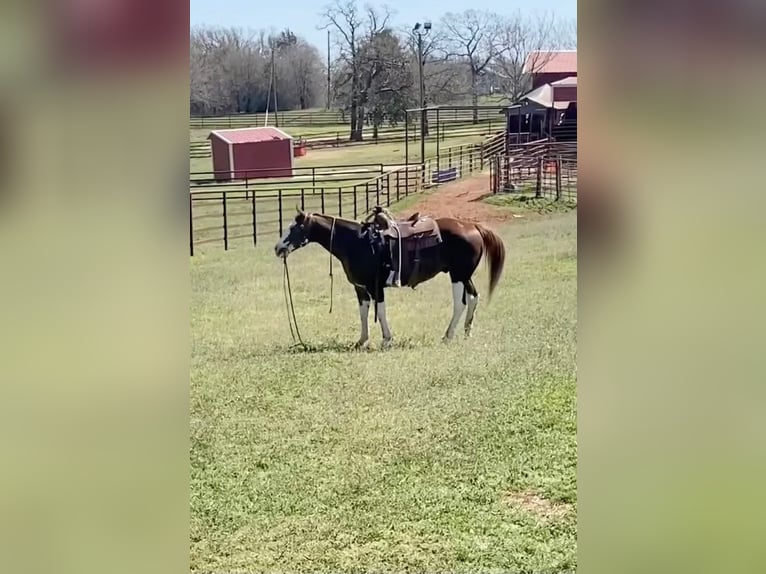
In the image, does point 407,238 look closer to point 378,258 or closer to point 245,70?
point 378,258

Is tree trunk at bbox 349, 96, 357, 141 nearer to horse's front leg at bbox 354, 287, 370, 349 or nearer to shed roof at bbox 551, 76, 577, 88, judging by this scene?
horse's front leg at bbox 354, 287, 370, 349

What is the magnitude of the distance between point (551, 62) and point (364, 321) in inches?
40.0

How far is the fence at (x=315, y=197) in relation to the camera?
2572mm

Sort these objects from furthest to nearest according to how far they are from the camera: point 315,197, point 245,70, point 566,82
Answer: point 315,197 → point 245,70 → point 566,82

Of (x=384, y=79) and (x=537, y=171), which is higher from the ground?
(x=384, y=79)

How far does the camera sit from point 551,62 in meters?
2.43

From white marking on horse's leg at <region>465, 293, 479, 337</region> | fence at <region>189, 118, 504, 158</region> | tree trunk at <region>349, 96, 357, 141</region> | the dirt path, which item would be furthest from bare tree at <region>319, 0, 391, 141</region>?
white marking on horse's leg at <region>465, 293, 479, 337</region>

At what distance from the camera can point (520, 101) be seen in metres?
2.53

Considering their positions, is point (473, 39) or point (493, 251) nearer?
point (473, 39)

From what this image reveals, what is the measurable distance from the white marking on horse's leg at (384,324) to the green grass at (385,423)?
0.03 m
